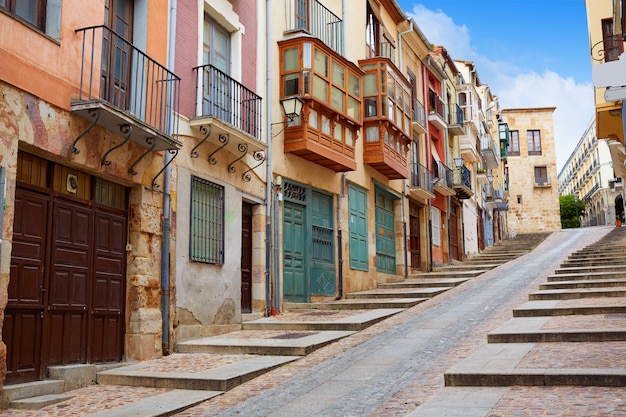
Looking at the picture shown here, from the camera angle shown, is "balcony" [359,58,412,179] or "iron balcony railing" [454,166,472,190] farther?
"iron balcony railing" [454,166,472,190]

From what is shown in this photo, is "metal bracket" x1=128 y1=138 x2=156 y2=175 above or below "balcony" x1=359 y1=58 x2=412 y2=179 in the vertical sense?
below

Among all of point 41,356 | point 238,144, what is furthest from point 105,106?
point 238,144

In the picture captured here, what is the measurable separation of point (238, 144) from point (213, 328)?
129 inches

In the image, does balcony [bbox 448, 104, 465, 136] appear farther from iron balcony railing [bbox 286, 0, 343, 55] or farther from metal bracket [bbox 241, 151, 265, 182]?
metal bracket [bbox 241, 151, 265, 182]

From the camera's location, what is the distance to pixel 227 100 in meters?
12.1

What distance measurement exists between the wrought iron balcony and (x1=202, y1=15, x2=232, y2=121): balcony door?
0.98 metres

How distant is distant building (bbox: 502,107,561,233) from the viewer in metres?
53.0

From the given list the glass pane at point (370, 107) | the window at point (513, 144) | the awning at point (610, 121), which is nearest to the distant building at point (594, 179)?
the window at point (513, 144)

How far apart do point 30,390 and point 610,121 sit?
15.8 m

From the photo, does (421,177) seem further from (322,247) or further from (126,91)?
(126,91)

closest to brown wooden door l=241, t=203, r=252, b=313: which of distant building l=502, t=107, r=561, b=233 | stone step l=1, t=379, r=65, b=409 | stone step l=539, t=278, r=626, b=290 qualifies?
stone step l=1, t=379, r=65, b=409

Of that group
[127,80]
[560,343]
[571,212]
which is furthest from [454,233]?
[571,212]

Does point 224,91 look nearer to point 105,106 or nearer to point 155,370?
point 105,106

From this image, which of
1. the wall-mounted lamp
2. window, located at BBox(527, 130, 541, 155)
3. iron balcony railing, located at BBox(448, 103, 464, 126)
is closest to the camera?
the wall-mounted lamp
